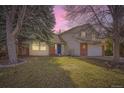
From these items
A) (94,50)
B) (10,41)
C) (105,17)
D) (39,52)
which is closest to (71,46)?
(94,50)

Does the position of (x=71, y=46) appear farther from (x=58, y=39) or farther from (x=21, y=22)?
(x=21, y=22)

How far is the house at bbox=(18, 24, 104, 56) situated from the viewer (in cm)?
1184

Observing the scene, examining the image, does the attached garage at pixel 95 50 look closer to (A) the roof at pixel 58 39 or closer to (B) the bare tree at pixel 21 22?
(A) the roof at pixel 58 39

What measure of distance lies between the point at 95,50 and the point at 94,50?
0.08m

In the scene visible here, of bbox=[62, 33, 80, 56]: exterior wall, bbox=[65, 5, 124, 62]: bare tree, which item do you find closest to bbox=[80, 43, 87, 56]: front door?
bbox=[62, 33, 80, 56]: exterior wall

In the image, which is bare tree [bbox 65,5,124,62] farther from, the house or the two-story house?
the two-story house

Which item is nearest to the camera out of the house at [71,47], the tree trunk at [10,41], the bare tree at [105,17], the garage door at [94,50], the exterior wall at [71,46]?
the bare tree at [105,17]

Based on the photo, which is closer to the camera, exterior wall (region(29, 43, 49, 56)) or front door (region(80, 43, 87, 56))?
exterior wall (region(29, 43, 49, 56))

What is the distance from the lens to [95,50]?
12.2 meters

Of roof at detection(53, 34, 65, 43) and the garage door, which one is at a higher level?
roof at detection(53, 34, 65, 43)

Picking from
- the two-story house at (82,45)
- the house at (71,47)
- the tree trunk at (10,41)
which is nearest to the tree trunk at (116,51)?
the tree trunk at (10,41)

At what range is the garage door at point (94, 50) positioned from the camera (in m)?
12.0

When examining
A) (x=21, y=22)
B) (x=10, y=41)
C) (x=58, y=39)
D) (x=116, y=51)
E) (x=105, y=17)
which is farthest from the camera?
(x=58, y=39)
